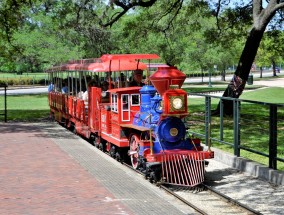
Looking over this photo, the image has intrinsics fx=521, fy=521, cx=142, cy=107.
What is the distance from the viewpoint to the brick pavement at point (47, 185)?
8562 millimetres

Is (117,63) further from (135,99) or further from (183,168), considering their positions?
(183,168)

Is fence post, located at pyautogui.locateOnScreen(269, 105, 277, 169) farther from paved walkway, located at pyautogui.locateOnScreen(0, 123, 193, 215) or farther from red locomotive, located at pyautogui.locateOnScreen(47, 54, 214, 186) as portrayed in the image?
paved walkway, located at pyautogui.locateOnScreen(0, 123, 193, 215)

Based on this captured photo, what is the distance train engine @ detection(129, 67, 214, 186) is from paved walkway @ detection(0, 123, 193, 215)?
51 cm

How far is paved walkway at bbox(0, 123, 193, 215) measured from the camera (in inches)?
340

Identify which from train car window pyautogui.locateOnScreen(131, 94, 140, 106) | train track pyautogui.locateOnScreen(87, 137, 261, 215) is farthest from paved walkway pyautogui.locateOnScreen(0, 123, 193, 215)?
train car window pyautogui.locateOnScreen(131, 94, 140, 106)

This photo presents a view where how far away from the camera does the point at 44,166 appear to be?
12.2m

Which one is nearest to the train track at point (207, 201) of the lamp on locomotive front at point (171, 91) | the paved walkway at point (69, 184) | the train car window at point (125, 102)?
the paved walkway at point (69, 184)

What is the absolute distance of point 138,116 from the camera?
12789 mm

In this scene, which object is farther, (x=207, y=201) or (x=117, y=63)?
(x=117, y=63)

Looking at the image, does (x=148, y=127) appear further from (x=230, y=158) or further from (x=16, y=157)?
(x=16, y=157)

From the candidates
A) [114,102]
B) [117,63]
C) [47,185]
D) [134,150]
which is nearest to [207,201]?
[134,150]

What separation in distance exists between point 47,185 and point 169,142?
9.48 feet

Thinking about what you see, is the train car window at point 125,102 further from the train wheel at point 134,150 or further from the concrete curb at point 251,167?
the concrete curb at point 251,167

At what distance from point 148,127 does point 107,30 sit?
31.7m
